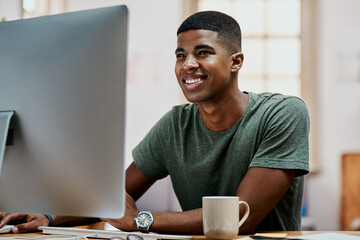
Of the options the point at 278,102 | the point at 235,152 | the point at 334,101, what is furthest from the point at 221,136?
the point at 334,101

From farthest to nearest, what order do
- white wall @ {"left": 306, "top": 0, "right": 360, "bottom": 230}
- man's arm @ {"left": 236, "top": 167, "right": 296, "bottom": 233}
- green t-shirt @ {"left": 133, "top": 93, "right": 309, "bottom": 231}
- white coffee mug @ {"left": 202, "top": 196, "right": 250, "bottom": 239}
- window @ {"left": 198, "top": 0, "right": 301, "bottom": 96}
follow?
window @ {"left": 198, "top": 0, "right": 301, "bottom": 96}, white wall @ {"left": 306, "top": 0, "right": 360, "bottom": 230}, green t-shirt @ {"left": 133, "top": 93, "right": 309, "bottom": 231}, man's arm @ {"left": 236, "top": 167, "right": 296, "bottom": 233}, white coffee mug @ {"left": 202, "top": 196, "right": 250, "bottom": 239}

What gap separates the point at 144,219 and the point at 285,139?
0.48 meters

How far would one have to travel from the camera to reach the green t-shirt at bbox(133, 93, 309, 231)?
1.39 metres

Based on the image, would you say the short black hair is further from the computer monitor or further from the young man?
the computer monitor

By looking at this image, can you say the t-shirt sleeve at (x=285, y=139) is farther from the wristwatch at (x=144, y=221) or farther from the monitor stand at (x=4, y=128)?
the monitor stand at (x=4, y=128)

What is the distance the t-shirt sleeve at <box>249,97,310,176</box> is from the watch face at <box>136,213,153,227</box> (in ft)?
1.13

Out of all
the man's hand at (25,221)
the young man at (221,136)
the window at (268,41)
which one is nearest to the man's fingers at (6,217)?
the man's hand at (25,221)

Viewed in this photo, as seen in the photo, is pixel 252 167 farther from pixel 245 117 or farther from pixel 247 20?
pixel 247 20

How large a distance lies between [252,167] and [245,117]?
234mm

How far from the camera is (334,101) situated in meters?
4.11

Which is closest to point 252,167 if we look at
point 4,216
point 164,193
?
point 4,216

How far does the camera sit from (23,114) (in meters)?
0.93

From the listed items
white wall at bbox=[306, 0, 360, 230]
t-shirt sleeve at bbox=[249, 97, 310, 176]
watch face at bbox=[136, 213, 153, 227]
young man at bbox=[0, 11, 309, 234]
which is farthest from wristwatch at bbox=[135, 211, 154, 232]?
white wall at bbox=[306, 0, 360, 230]

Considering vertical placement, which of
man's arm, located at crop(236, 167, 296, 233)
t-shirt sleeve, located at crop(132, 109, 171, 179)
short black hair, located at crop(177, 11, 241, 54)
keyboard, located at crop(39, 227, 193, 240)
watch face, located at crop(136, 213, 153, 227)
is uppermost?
short black hair, located at crop(177, 11, 241, 54)
